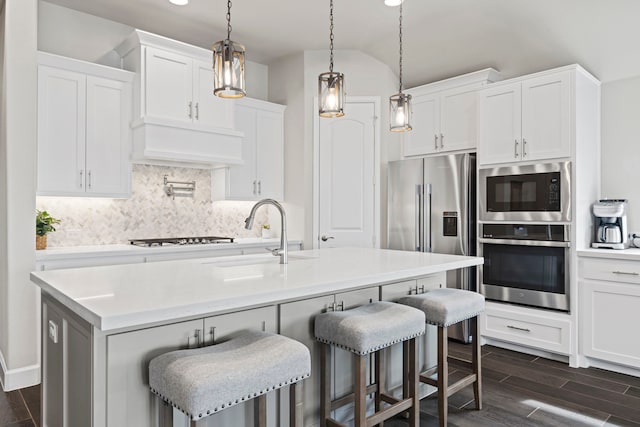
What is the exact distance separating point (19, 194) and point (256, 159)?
227 cm

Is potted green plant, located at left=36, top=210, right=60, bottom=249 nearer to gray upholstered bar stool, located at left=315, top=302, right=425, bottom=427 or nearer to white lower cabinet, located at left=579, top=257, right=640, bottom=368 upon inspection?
gray upholstered bar stool, located at left=315, top=302, right=425, bottom=427

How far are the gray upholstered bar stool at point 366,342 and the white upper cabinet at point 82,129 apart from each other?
255cm

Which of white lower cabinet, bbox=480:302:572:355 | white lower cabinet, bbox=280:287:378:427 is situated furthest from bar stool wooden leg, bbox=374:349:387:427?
white lower cabinet, bbox=480:302:572:355

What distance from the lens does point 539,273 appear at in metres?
3.62

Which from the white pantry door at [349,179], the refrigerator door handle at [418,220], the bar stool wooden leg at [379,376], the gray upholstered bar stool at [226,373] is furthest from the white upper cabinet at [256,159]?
the gray upholstered bar stool at [226,373]

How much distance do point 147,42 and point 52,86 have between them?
33.6 inches

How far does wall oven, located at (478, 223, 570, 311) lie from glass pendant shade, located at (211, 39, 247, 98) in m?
2.78

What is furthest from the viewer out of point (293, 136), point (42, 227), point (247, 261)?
point (293, 136)

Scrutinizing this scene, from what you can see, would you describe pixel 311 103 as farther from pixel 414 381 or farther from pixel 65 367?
pixel 65 367

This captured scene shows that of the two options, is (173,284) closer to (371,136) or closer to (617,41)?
(371,136)

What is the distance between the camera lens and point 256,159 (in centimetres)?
475

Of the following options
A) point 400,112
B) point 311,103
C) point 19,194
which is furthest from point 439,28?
point 19,194

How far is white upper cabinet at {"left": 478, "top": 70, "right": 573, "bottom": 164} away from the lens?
3.50m

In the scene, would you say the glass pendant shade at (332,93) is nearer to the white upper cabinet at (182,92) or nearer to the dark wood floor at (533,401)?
the dark wood floor at (533,401)
